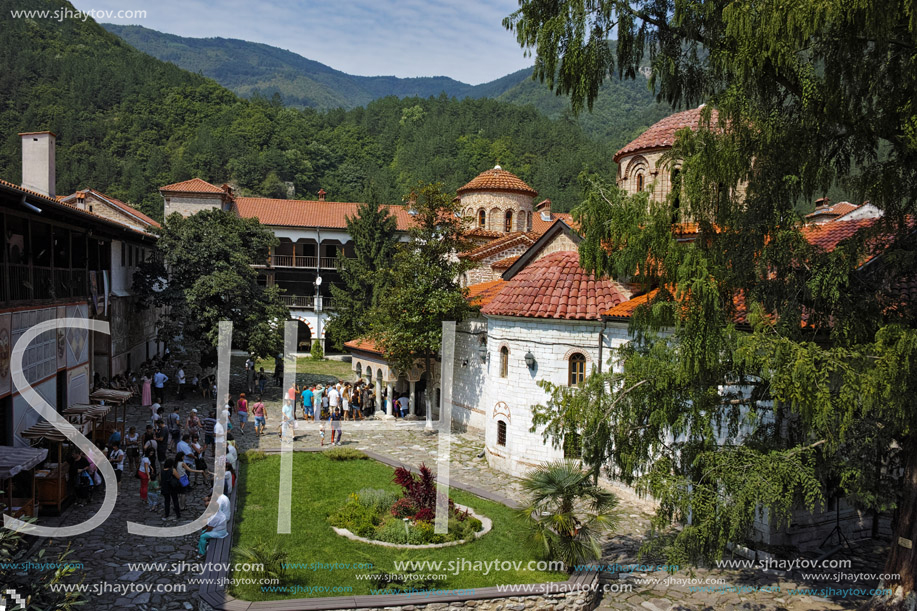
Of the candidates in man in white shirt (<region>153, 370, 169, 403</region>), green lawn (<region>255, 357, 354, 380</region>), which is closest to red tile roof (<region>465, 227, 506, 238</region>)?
green lawn (<region>255, 357, 354, 380</region>)

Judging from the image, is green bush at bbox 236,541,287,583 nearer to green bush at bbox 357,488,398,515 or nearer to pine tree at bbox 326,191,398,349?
green bush at bbox 357,488,398,515

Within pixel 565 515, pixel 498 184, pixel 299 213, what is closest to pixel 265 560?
pixel 565 515

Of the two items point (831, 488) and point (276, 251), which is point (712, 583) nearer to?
point (831, 488)

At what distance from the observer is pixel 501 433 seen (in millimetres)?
15883

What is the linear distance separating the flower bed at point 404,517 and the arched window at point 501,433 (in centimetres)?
400

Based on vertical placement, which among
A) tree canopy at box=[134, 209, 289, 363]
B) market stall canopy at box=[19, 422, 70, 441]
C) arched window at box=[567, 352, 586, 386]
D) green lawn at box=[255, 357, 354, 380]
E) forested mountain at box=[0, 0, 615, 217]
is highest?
forested mountain at box=[0, 0, 615, 217]

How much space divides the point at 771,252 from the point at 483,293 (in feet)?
42.4

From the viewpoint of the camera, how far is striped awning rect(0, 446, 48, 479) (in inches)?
340

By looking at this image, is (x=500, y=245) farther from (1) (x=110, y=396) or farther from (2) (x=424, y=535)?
(2) (x=424, y=535)

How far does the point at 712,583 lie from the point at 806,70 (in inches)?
295

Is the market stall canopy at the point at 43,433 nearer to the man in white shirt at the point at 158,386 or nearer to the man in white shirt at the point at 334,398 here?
the man in white shirt at the point at 158,386

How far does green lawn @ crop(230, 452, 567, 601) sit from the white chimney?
32.8ft

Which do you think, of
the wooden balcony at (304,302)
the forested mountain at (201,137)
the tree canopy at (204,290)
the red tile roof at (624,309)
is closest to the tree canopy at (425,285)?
the red tile roof at (624,309)

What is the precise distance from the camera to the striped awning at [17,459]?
864 cm
